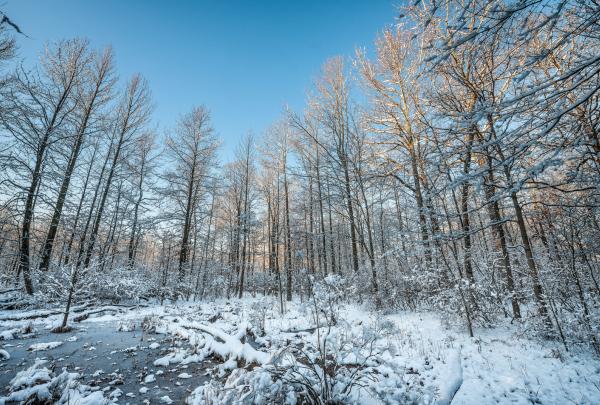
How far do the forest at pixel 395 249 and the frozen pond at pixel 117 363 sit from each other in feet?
0.15

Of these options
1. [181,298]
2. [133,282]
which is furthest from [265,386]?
[181,298]

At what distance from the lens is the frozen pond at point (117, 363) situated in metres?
3.75

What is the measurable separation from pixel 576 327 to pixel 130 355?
8.45 m

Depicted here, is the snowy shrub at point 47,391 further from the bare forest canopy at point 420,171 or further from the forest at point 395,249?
the bare forest canopy at point 420,171

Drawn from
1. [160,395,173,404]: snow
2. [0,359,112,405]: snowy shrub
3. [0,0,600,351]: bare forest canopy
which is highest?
[0,0,600,351]: bare forest canopy

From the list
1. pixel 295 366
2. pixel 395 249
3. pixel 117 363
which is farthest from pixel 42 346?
pixel 395 249

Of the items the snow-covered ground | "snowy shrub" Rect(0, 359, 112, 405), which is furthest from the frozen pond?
"snowy shrub" Rect(0, 359, 112, 405)

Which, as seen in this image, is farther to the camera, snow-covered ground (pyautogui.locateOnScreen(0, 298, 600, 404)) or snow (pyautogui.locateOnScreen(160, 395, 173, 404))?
snow (pyautogui.locateOnScreen(160, 395, 173, 404))

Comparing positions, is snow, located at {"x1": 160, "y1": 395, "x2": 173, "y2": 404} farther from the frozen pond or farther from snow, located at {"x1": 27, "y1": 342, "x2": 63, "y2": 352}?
Answer: snow, located at {"x1": 27, "y1": 342, "x2": 63, "y2": 352}

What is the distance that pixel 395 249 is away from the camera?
24.0 ft

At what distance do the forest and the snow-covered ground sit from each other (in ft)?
0.13

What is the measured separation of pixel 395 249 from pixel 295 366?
5.15m

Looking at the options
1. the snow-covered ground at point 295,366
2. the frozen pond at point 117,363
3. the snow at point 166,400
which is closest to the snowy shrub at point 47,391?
the snow-covered ground at point 295,366

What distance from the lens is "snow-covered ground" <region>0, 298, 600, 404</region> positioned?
313cm
